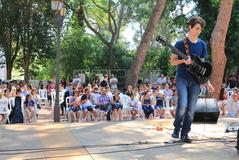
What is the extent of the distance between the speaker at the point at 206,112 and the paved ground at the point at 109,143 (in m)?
0.25

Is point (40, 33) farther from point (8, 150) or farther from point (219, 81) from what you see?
point (8, 150)

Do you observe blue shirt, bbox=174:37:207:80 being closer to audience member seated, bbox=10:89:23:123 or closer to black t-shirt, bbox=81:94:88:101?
audience member seated, bbox=10:89:23:123

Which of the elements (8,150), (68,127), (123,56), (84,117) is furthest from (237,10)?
(8,150)

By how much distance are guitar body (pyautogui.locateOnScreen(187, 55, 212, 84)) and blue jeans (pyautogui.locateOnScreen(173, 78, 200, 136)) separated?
0.43ft

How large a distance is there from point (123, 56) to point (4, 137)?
25335 mm

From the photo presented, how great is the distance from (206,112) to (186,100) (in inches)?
34.2

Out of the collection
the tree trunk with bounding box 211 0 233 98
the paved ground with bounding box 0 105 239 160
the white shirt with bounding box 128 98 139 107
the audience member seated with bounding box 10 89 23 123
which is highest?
the tree trunk with bounding box 211 0 233 98

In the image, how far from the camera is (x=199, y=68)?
21.0ft

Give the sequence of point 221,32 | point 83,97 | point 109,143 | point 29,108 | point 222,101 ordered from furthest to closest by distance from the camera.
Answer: point 221,32 → point 222,101 → point 83,97 → point 29,108 → point 109,143

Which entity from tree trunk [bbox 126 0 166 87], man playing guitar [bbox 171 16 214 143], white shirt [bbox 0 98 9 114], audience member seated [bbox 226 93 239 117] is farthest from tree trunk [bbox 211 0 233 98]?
man playing guitar [bbox 171 16 214 143]

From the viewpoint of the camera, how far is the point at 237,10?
83.7ft

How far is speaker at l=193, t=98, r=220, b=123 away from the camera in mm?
7203

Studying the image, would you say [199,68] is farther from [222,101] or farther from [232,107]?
[222,101]

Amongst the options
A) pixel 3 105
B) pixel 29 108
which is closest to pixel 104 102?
pixel 29 108
